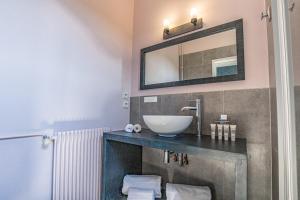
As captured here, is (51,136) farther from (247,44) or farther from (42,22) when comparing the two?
(247,44)

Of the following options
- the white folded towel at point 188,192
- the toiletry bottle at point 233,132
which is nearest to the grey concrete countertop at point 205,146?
the toiletry bottle at point 233,132

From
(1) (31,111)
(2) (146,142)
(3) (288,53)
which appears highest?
(3) (288,53)

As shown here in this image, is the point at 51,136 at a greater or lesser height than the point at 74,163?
greater

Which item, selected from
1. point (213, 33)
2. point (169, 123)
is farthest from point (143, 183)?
point (213, 33)

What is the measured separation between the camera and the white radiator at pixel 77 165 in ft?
4.64

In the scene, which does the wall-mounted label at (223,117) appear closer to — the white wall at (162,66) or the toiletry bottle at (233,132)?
the toiletry bottle at (233,132)

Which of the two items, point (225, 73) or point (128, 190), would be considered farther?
point (128, 190)

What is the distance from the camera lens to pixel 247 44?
134 centimetres

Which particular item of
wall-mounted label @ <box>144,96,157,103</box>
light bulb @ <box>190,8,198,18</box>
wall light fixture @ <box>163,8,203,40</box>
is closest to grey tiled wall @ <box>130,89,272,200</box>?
wall-mounted label @ <box>144,96,157,103</box>

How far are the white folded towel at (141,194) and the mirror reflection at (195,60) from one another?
105cm

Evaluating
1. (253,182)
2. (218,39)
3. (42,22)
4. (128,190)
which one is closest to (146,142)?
(128,190)

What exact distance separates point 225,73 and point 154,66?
2.58ft

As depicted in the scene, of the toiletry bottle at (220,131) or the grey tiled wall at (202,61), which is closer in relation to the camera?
the toiletry bottle at (220,131)

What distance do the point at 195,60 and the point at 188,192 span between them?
3.67 feet
